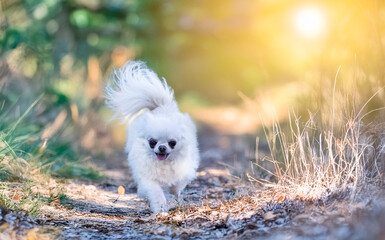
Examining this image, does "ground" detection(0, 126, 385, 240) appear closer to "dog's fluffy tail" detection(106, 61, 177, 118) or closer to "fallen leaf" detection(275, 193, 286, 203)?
"fallen leaf" detection(275, 193, 286, 203)

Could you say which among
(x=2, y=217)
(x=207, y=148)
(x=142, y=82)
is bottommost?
(x=207, y=148)

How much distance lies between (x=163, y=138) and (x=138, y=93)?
2.63ft

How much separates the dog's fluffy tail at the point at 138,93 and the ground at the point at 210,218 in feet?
3.34

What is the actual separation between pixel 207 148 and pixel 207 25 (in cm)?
666

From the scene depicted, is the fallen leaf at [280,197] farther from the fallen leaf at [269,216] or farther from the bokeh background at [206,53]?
the bokeh background at [206,53]

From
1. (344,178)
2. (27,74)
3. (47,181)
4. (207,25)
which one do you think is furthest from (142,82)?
(207,25)

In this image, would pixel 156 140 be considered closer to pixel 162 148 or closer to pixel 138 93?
pixel 162 148

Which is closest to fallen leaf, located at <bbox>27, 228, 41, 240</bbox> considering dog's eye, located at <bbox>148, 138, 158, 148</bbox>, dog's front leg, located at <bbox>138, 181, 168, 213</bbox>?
dog's front leg, located at <bbox>138, 181, 168, 213</bbox>

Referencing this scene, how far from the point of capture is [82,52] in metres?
9.38

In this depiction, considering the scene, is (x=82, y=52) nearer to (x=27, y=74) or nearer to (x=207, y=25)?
(x=27, y=74)

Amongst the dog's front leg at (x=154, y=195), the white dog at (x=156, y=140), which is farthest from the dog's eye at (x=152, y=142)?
the dog's front leg at (x=154, y=195)

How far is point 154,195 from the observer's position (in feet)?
15.2

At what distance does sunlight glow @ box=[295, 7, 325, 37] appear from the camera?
9.36 meters

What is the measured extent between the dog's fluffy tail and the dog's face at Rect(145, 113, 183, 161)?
0.48 m
